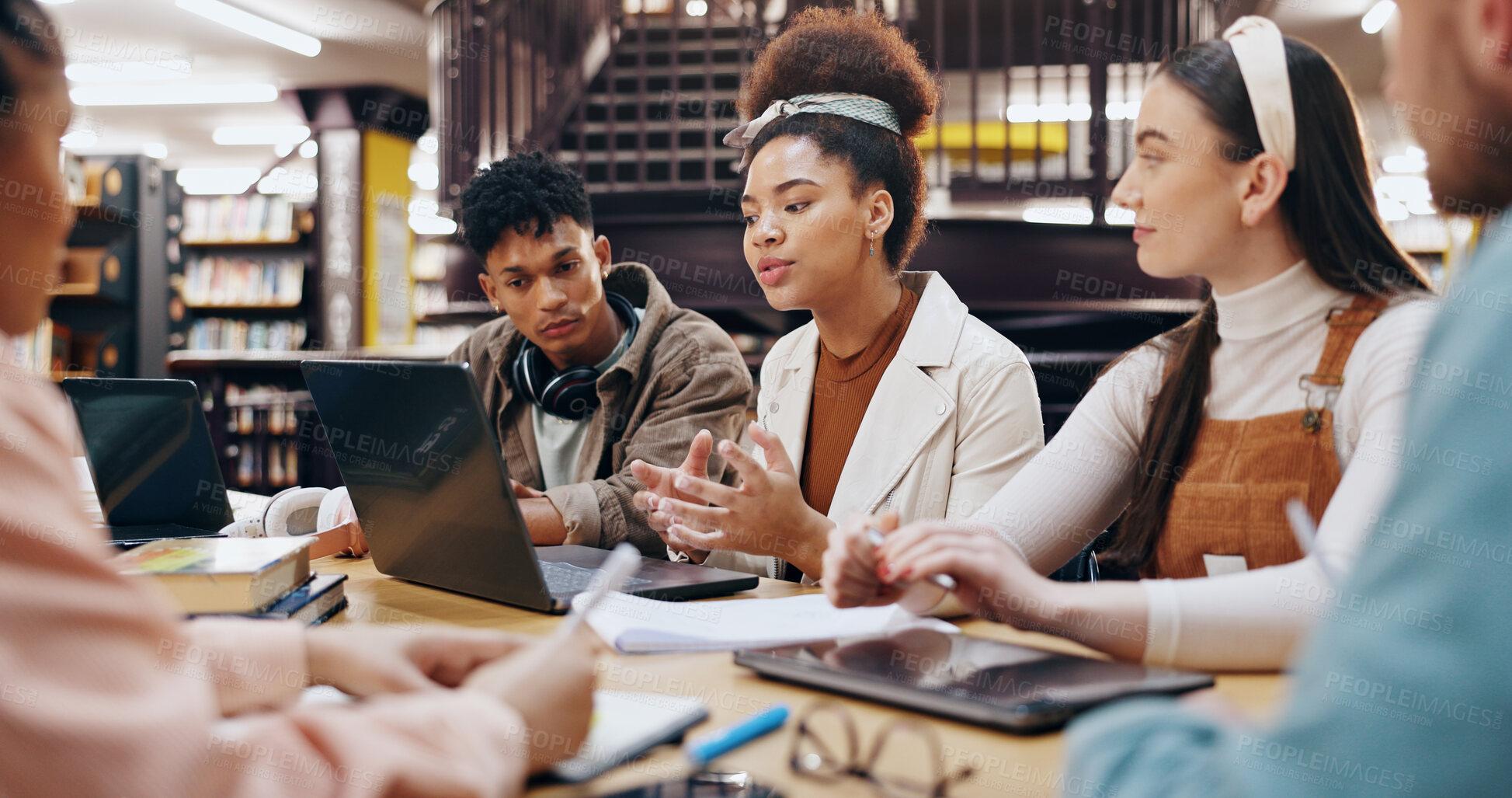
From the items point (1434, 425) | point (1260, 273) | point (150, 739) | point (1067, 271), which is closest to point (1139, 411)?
point (1260, 273)

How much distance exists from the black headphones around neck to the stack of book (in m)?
0.92

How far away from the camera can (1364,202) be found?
3.83 ft

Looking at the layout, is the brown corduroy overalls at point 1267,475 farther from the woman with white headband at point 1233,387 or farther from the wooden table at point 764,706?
the wooden table at point 764,706

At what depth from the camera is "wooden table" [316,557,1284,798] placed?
0.65 m

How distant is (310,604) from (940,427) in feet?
3.24

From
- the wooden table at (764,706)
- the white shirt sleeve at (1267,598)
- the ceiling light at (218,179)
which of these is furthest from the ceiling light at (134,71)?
the white shirt sleeve at (1267,598)

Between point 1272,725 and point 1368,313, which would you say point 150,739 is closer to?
point 1272,725

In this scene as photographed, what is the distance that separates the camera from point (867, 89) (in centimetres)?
191

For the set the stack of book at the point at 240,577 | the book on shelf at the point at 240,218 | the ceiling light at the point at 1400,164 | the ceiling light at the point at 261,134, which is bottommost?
the stack of book at the point at 240,577

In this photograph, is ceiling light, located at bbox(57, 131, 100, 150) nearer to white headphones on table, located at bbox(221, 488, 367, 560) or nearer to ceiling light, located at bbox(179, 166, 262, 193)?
ceiling light, located at bbox(179, 166, 262, 193)

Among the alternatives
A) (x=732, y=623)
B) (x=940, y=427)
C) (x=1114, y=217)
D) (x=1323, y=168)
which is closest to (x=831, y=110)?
(x=940, y=427)

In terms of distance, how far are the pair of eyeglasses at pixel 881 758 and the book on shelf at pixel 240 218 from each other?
856 cm

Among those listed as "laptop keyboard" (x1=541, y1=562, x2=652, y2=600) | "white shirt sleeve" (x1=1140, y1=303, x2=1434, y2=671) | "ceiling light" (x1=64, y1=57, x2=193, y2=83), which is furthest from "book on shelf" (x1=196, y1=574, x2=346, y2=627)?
"ceiling light" (x1=64, y1=57, x2=193, y2=83)

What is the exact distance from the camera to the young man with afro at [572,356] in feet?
6.57
